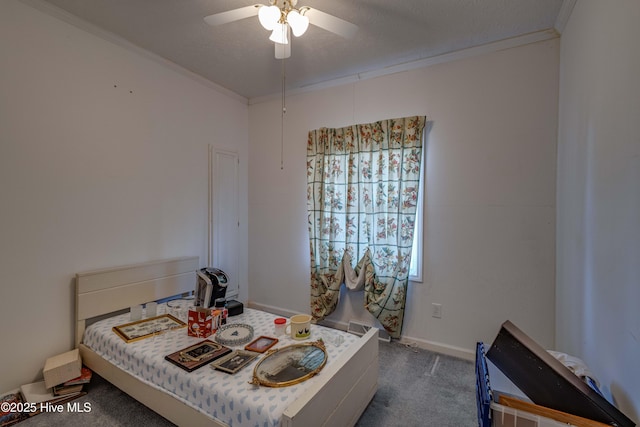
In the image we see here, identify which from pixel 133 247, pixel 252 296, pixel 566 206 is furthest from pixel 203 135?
pixel 566 206

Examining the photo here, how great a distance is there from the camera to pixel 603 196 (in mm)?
1357

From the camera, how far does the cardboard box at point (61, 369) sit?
6.12 feet

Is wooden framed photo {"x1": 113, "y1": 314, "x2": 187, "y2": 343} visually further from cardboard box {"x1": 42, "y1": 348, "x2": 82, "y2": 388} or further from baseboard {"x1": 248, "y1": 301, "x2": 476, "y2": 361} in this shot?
baseboard {"x1": 248, "y1": 301, "x2": 476, "y2": 361}

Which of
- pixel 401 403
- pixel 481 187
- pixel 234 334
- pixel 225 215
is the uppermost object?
pixel 481 187

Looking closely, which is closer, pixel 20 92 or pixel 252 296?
pixel 20 92

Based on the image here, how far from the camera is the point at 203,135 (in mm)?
3182

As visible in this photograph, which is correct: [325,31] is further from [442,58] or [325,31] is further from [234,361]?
[234,361]

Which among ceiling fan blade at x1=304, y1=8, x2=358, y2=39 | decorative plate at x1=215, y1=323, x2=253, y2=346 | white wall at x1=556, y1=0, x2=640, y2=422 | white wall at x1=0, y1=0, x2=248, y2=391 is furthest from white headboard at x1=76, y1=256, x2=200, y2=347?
white wall at x1=556, y1=0, x2=640, y2=422

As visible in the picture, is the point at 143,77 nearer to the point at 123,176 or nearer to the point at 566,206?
the point at 123,176

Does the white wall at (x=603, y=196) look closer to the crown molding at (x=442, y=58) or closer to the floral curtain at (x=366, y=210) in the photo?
the crown molding at (x=442, y=58)

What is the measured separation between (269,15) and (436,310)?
102 inches

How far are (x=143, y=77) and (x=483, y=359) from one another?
3.30 m

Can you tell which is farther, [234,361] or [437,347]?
[437,347]

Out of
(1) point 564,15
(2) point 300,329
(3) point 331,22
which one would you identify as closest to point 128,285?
(2) point 300,329
